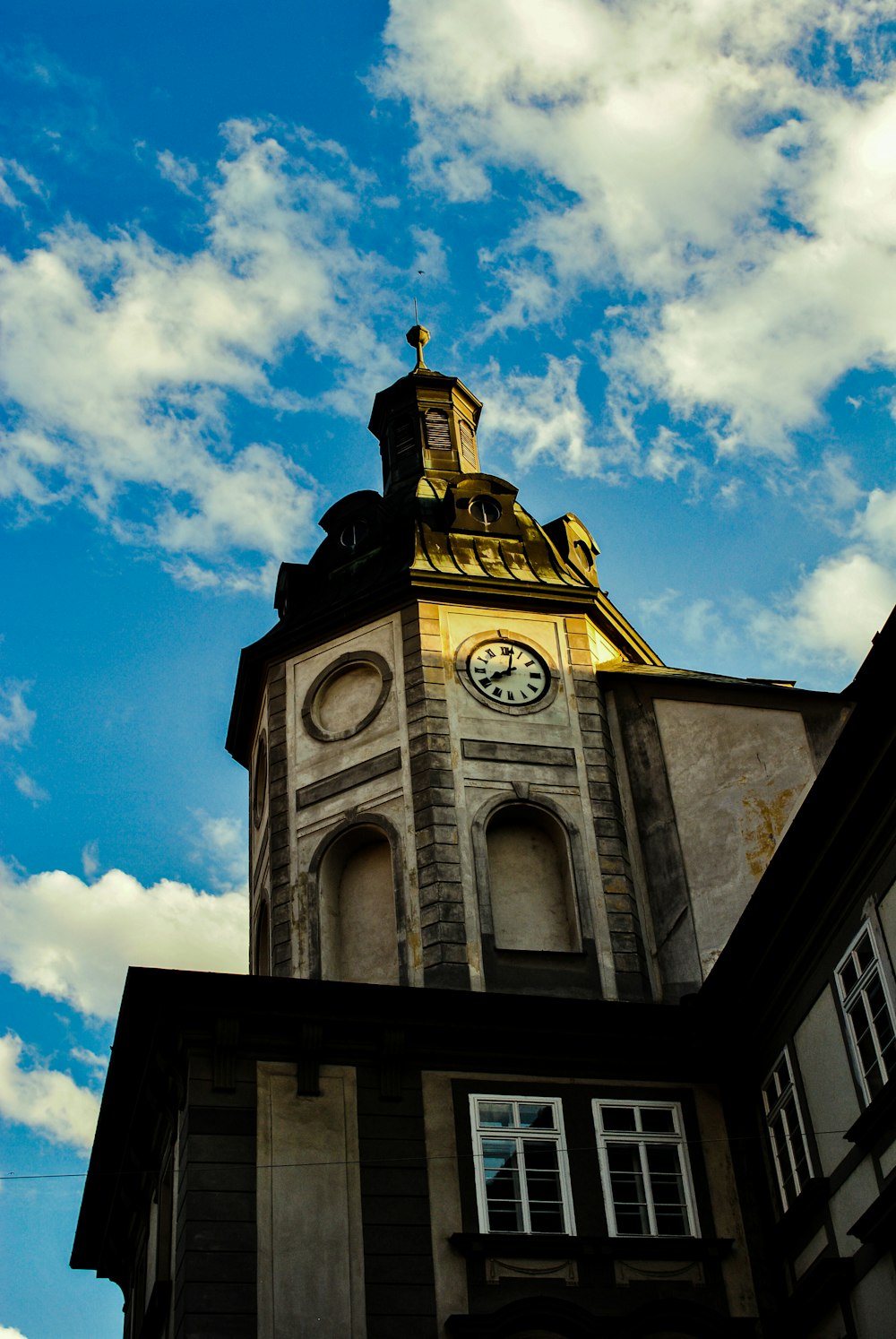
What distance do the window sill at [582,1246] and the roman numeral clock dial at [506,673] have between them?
9.88 m

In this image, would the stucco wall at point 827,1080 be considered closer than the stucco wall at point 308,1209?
Yes

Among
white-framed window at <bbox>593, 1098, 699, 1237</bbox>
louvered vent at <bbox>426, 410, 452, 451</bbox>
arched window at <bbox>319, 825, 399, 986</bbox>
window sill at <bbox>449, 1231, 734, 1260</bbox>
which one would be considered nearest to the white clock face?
arched window at <bbox>319, 825, 399, 986</bbox>

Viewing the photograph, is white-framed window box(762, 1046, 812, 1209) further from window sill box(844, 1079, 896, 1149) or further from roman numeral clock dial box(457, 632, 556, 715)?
roman numeral clock dial box(457, 632, 556, 715)

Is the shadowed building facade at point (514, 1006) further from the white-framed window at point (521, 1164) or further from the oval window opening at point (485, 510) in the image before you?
the oval window opening at point (485, 510)

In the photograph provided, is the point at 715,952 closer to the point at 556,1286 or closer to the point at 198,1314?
the point at 556,1286

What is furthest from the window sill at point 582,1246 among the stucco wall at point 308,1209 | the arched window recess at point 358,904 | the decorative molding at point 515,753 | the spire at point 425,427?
the spire at point 425,427

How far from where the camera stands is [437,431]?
36.1 metres

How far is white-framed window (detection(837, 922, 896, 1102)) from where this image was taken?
1806 cm

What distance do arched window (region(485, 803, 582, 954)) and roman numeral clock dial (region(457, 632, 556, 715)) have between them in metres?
2.01

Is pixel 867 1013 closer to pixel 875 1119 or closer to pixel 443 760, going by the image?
pixel 875 1119

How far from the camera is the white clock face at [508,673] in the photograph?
28.7 meters

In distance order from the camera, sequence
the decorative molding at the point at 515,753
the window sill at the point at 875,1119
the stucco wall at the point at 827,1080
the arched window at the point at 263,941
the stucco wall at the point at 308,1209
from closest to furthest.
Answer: the window sill at the point at 875,1119 < the stucco wall at the point at 827,1080 < the stucco wall at the point at 308,1209 < the decorative molding at the point at 515,753 < the arched window at the point at 263,941

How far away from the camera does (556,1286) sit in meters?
20.4

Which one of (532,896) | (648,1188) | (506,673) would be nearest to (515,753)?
(506,673)
